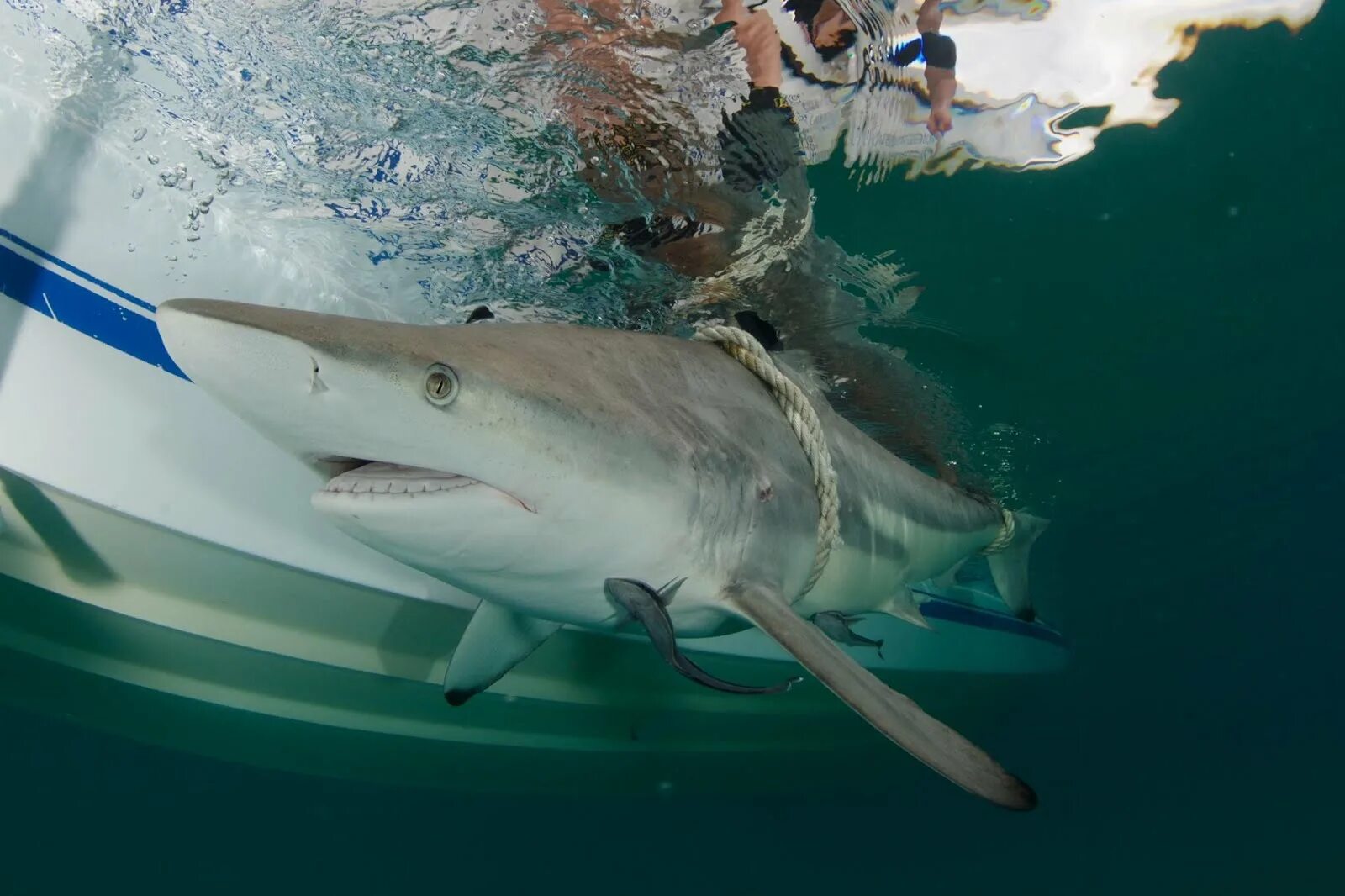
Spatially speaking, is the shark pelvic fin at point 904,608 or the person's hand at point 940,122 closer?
the person's hand at point 940,122

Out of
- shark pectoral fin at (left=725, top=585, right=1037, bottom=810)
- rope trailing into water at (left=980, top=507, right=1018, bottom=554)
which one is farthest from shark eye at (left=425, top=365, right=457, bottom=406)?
rope trailing into water at (left=980, top=507, right=1018, bottom=554)

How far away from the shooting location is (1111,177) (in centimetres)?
521

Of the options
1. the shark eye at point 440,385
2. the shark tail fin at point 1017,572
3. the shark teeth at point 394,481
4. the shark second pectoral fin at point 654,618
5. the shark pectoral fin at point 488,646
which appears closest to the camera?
the shark eye at point 440,385

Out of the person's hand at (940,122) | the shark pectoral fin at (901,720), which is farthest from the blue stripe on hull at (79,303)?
the person's hand at (940,122)

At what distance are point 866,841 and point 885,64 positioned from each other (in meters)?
33.7

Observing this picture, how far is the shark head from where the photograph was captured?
136 centimetres

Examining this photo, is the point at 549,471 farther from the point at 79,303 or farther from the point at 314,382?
the point at 79,303

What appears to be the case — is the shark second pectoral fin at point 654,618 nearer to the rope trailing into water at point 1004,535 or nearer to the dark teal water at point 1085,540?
the dark teal water at point 1085,540

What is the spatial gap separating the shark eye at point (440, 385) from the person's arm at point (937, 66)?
11.2 ft

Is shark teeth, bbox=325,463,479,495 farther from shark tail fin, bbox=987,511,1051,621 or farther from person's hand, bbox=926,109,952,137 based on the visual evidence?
shark tail fin, bbox=987,511,1051,621

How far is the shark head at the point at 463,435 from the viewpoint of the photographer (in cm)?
136

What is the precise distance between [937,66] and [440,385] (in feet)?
12.2

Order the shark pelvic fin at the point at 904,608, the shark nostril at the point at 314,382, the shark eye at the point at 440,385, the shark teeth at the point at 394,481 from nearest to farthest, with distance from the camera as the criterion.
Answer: the shark nostril at the point at 314,382 → the shark eye at the point at 440,385 → the shark teeth at the point at 394,481 → the shark pelvic fin at the point at 904,608

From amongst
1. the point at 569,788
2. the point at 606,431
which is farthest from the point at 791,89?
the point at 569,788
